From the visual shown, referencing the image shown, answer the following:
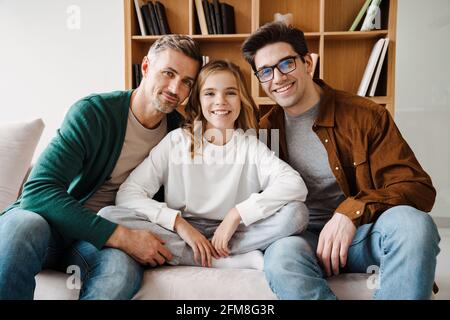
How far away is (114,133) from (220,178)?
304 millimetres

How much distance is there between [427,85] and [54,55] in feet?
5.96

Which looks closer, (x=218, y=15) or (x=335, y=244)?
(x=335, y=244)

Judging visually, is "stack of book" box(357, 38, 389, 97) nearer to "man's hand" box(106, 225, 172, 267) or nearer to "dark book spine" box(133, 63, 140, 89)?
"dark book spine" box(133, 63, 140, 89)

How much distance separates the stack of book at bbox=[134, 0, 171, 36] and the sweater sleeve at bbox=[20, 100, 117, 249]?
124cm

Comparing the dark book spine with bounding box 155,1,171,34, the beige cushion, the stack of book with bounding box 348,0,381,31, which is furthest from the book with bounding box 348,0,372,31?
the beige cushion

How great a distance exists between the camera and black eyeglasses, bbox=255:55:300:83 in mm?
1193

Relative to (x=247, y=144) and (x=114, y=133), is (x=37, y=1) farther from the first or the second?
(x=247, y=144)

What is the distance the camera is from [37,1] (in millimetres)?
2150

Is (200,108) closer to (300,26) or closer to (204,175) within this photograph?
(204,175)

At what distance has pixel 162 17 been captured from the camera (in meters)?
2.22

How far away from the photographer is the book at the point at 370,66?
6.73 ft

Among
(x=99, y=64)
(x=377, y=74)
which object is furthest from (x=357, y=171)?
(x=99, y=64)
